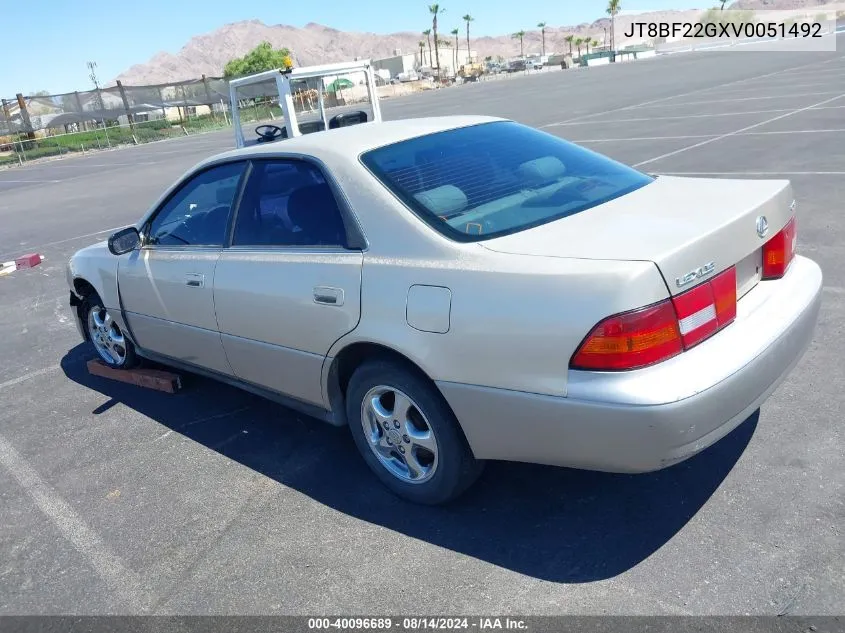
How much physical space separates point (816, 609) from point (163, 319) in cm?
362

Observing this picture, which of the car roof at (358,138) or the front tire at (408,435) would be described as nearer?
the front tire at (408,435)

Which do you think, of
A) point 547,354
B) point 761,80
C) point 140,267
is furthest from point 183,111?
point 547,354

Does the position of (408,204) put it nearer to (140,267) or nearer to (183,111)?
(140,267)

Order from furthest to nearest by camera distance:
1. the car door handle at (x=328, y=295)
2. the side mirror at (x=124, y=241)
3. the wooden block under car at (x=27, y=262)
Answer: the wooden block under car at (x=27, y=262) < the side mirror at (x=124, y=241) < the car door handle at (x=328, y=295)

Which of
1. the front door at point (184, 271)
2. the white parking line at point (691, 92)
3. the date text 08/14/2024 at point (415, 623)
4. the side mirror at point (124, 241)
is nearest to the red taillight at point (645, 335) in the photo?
the date text 08/14/2024 at point (415, 623)

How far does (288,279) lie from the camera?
135 inches

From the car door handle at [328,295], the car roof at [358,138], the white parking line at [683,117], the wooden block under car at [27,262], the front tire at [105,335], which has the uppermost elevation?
the car roof at [358,138]

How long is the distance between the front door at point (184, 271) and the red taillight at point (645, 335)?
88.6 inches

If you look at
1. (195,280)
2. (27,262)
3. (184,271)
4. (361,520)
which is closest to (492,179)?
(361,520)

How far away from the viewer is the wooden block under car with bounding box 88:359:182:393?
4.82m

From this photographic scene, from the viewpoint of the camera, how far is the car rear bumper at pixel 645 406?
96.0 inches

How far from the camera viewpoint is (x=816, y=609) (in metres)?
2.38

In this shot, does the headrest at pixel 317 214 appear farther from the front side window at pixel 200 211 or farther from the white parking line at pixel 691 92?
the white parking line at pixel 691 92

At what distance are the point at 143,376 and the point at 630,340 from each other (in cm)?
365
